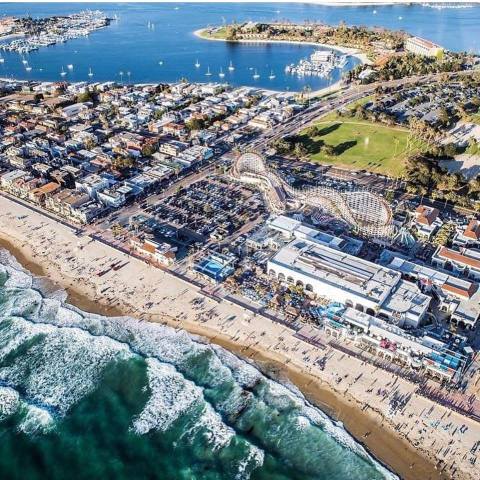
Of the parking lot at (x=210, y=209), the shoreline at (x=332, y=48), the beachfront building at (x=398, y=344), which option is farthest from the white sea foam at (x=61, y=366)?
the shoreline at (x=332, y=48)

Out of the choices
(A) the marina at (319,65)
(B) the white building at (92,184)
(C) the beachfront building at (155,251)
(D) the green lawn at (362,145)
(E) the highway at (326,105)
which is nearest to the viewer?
(C) the beachfront building at (155,251)

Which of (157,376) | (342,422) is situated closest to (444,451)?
(342,422)

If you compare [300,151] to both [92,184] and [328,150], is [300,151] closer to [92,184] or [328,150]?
[328,150]

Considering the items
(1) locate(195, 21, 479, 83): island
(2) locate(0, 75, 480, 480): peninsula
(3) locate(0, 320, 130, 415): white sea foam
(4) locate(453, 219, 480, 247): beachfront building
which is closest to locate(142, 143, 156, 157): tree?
(2) locate(0, 75, 480, 480): peninsula

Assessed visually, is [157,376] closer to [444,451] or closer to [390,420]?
[390,420]

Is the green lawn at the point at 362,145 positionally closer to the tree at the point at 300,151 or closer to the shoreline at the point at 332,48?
the tree at the point at 300,151
